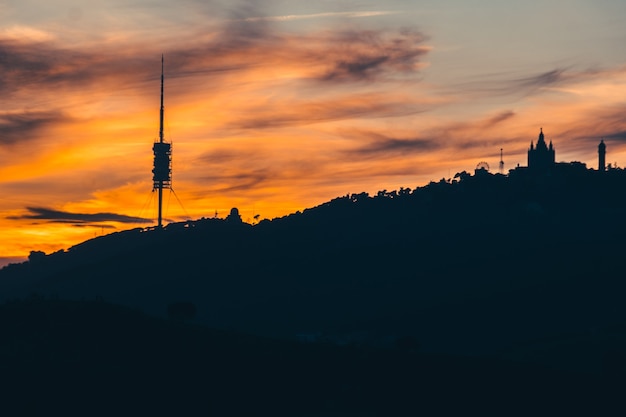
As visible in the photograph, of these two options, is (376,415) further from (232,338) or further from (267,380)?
(232,338)

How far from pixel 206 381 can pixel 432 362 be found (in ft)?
118

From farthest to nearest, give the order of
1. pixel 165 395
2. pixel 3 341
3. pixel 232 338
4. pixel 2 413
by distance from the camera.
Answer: pixel 232 338 → pixel 3 341 → pixel 165 395 → pixel 2 413

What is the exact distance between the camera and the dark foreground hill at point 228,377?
152 m

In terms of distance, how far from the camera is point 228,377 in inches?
6417

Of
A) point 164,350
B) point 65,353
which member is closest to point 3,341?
point 65,353

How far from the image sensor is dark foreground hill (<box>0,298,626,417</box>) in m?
152

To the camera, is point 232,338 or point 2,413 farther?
point 232,338

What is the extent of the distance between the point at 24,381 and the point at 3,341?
50.6 ft

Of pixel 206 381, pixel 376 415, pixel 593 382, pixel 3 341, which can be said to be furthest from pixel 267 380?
pixel 593 382

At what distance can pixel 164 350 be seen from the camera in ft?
555

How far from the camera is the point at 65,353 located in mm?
162750

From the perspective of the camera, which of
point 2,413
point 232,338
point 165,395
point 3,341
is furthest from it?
point 232,338

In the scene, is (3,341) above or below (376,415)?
above

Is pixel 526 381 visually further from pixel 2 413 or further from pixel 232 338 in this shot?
pixel 2 413
